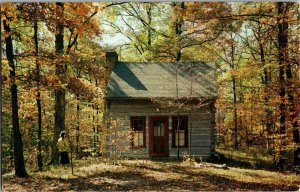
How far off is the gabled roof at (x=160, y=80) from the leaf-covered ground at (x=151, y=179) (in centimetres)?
450

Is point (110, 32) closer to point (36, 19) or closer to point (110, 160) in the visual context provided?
point (110, 160)

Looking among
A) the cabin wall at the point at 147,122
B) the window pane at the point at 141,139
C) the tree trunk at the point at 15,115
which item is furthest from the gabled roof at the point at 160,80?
the tree trunk at the point at 15,115

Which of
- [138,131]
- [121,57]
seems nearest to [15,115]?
[138,131]

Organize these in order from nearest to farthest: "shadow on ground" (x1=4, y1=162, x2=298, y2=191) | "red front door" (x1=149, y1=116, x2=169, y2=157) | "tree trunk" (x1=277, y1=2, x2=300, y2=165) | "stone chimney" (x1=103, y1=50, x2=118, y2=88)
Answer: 1. "shadow on ground" (x1=4, y1=162, x2=298, y2=191)
2. "tree trunk" (x1=277, y1=2, x2=300, y2=165)
3. "red front door" (x1=149, y1=116, x2=169, y2=157)
4. "stone chimney" (x1=103, y1=50, x2=118, y2=88)

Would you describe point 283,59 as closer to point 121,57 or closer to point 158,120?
point 158,120

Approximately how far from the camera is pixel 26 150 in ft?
81.1

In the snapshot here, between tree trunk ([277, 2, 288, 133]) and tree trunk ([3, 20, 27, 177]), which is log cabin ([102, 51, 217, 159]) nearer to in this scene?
tree trunk ([277, 2, 288, 133])

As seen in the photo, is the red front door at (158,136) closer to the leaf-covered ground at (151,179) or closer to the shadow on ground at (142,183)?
the leaf-covered ground at (151,179)

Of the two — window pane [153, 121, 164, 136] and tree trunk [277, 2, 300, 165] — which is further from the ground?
tree trunk [277, 2, 300, 165]

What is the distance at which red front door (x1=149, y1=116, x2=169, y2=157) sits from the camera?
18672 millimetres

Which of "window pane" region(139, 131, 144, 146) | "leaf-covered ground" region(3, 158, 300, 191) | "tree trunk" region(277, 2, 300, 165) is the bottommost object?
"leaf-covered ground" region(3, 158, 300, 191)

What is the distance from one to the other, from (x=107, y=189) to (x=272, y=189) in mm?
4950

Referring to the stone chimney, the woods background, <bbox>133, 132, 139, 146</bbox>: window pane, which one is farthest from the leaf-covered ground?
the stone chimney

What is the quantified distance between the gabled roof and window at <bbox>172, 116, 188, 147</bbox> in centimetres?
131
